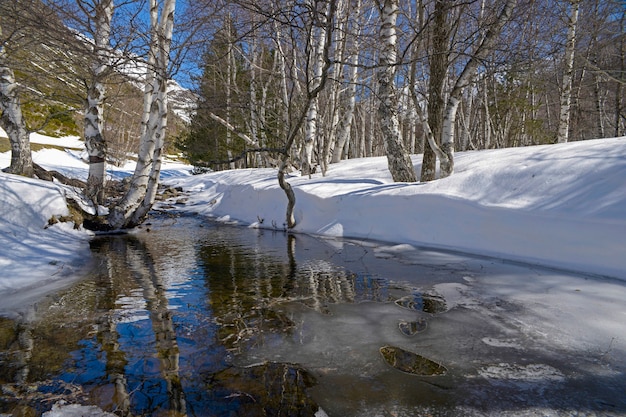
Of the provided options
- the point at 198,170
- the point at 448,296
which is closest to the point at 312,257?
the point at 448,296

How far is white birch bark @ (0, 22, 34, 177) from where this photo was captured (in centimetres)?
807

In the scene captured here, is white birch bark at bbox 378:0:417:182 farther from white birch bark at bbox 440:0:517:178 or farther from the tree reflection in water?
the tree reflection in water

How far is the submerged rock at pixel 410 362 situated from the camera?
2164 millimetres

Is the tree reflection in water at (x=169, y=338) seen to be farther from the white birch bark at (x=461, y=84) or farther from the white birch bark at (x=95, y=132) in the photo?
the white birch bark at (x=95, y=132)

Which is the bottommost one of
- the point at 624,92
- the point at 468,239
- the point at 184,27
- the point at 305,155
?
the point at 468,239

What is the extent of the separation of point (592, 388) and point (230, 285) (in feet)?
11.1

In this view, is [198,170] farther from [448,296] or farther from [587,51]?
[448,296]

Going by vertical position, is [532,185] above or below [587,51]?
below

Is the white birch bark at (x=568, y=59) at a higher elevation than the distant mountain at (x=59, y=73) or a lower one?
higher

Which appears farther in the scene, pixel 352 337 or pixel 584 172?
pixel 584 172

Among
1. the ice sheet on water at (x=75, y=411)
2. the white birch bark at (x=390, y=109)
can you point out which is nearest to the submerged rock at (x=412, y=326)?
the ice sheet on water at (x=75, y=411)

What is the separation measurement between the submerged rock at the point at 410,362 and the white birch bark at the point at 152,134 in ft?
21.0

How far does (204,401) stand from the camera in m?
1.87

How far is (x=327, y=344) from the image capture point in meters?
2.54
